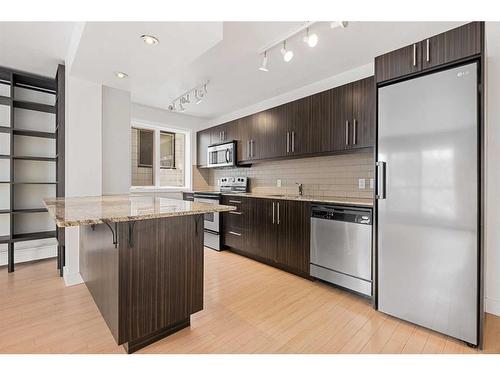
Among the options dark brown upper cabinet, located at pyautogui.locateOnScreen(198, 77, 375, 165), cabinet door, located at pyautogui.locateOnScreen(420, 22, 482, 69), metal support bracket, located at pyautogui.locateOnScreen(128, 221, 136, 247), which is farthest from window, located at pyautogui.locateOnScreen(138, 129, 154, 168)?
cabinet door, located at pyautogui.locateOnScreen(420, 22, 482, 69)

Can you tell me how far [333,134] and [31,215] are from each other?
405cm

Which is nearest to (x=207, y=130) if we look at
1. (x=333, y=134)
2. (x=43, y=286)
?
(x=333, y=134)

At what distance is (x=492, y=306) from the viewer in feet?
7.06

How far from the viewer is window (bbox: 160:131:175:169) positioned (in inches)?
197

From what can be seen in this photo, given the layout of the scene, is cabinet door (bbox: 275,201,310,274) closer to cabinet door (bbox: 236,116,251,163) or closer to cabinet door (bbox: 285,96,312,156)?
cabinet door (bbox: 285,96,312,156)

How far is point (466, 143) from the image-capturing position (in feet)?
5.65

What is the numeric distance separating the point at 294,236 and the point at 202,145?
9.65 feet

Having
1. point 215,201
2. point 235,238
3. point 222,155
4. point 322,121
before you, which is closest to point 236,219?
point 235,238

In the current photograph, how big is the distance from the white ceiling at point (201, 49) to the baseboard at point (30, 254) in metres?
2.33

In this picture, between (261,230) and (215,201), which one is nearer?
(261,230)

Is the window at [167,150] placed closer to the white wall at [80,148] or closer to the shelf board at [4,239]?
the white wall at [80,148]

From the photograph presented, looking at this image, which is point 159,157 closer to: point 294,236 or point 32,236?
point 32,236

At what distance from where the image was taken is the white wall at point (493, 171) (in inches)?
83.8

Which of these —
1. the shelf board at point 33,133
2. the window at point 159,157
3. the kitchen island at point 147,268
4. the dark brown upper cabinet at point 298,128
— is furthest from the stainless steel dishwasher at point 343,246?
the shelf board at point 33,133
